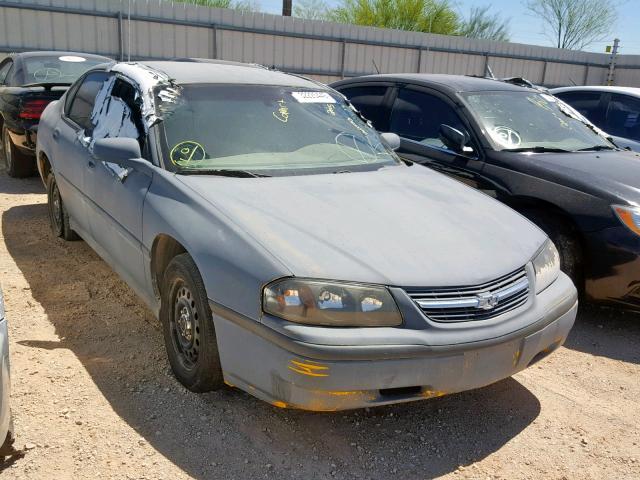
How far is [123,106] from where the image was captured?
13.0ft

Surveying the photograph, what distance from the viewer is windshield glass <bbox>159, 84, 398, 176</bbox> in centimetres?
340

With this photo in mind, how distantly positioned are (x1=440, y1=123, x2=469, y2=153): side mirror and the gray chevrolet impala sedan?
0.92 m

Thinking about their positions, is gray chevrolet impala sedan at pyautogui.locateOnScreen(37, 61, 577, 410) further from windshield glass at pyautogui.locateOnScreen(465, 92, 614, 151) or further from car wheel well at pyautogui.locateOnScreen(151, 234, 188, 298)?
windshield glass at pyautogui.locateOnScreen(465, 92, 614, 151)

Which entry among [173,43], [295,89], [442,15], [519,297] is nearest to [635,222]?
[519,297]

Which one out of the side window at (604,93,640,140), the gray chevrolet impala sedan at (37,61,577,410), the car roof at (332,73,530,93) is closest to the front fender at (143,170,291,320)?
the gray chevrolet impala sedan at (37,61,577,410)

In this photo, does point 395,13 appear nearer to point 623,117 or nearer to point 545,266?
point 623,117

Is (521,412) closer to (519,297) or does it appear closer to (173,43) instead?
(519,297)

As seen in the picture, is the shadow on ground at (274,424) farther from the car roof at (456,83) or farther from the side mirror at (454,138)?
the car roof at (456,83)

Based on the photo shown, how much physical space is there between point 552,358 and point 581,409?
0.61m

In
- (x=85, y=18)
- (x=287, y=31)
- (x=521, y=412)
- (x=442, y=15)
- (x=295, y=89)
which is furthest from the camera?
(x=442, y=15)

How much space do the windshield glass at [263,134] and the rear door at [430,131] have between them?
1.05 m

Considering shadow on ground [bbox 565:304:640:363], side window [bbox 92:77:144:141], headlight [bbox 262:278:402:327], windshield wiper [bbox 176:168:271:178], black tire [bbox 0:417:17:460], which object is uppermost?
side window [bbox 92:77:144:141]

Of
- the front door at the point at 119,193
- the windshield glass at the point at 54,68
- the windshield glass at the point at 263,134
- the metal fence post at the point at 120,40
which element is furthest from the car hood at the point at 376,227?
the metal fence post at the point at 120,40

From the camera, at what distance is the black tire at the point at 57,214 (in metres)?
5.00
